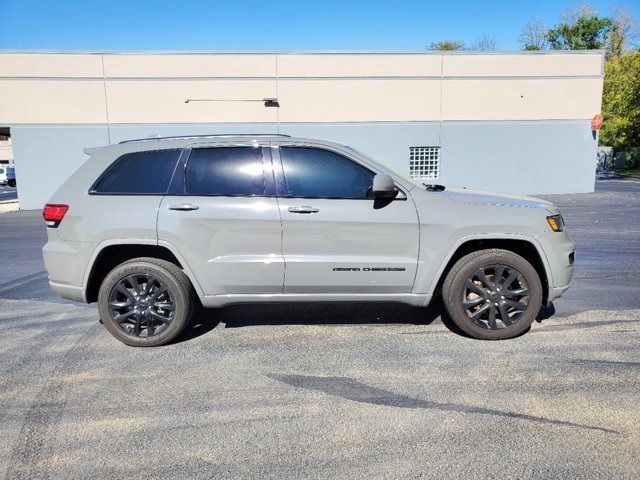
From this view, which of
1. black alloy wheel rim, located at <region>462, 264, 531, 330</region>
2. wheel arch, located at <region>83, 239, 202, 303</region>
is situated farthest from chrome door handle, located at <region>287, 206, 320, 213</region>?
black alloy wheel rim, located at <region>462, 264, 531, 330</region>

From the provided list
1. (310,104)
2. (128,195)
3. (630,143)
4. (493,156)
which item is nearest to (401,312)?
(128,195)

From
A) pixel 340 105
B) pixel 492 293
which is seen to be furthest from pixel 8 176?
pixel 492 293

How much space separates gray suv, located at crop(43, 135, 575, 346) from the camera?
420 centimetres

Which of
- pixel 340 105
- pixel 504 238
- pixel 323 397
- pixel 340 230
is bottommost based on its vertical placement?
pixel 323 397

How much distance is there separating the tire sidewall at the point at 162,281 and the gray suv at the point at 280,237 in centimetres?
1

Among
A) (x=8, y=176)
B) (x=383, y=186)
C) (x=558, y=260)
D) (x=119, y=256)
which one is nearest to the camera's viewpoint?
(x=383, y=186)

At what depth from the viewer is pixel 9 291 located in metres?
6.46

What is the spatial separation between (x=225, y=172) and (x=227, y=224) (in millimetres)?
505

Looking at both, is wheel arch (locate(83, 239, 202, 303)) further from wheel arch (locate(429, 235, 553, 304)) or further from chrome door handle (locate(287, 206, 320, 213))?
wheel arch (locate(429, 235, 553, 304))

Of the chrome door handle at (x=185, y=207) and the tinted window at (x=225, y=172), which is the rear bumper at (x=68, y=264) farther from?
the tinted window at (x=225, y=172)

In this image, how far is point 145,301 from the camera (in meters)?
4.34

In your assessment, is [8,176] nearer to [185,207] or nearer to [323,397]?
[185,207]

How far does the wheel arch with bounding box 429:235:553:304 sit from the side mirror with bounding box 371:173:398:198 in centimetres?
77

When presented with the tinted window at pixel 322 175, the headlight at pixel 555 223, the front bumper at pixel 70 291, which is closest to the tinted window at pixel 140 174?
the front bumper at pixel 70 291
